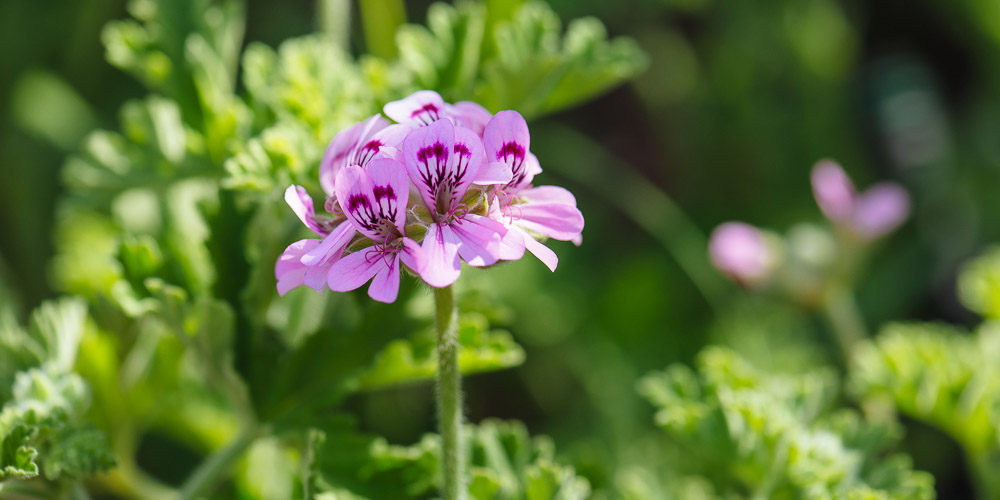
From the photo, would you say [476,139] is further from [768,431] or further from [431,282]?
[768,431]

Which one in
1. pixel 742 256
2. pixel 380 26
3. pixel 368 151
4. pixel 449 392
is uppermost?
pixel 380 26

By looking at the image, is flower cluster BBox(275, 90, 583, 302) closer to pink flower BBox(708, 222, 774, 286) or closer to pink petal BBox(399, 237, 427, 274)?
pink petal BBox(399, 237, 427, 274)

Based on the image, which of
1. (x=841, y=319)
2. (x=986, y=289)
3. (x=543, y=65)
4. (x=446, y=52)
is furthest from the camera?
(x=841, y=319)

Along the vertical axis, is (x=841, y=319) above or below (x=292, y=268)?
above

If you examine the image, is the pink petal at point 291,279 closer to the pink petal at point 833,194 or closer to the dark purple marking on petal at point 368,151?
the dark purple marking on petal at point 368,151

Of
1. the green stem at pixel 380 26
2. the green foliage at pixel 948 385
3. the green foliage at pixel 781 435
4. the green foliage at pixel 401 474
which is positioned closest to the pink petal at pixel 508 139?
A: the green foliage at pixel 401 474

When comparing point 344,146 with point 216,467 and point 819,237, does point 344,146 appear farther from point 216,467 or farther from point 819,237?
point 819,237

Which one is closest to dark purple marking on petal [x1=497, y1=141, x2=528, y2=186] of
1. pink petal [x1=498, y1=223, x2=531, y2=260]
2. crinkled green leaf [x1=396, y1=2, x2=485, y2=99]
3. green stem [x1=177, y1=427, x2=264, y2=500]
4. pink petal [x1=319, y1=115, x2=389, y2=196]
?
pink petal [x1=498, y1=223, x2=531, y2=260]

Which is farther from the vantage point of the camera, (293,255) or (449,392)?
(449,392)

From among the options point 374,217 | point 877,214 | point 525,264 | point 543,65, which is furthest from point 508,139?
point 525,264
